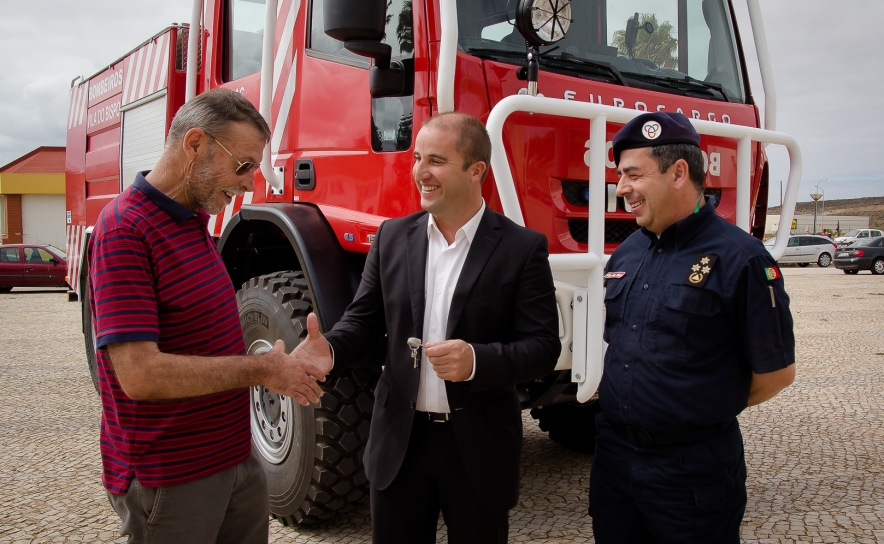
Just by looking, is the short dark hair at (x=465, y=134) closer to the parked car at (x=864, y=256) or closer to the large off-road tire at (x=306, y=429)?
the large off-road tire at (x=306, y=429)

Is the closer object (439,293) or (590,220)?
(439,293)

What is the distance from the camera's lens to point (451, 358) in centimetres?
179

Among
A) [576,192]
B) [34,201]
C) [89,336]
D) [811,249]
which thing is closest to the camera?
[576,192]

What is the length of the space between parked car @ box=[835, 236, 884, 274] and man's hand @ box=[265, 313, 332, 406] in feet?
77.8

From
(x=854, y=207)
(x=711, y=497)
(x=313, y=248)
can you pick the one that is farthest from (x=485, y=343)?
(x=854, y=207)

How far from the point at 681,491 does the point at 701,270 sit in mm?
602

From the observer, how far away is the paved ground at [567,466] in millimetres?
3301

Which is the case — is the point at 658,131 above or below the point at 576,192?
above

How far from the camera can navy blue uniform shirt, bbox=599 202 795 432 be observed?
6.13 ft

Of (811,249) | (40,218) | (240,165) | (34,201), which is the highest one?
(34,201)

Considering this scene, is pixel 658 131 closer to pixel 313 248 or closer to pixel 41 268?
pixel 313 248

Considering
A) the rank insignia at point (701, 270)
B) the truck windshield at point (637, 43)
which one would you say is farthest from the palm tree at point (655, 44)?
the rank insignia at point (701, 270)

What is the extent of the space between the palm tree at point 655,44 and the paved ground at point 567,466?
2249 mm

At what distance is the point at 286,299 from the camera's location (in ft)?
10.2
